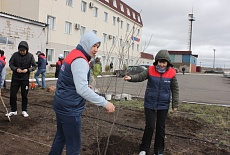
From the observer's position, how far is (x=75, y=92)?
2.45m

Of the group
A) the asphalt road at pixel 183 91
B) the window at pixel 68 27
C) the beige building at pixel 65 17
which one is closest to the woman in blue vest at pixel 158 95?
the asphalt road at pixel 183 91

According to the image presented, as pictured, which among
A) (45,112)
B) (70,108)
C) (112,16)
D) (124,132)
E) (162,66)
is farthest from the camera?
(112,16)

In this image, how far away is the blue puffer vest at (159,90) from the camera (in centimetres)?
364

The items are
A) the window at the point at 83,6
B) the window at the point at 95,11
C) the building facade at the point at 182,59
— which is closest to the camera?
the window at the point at 83,6

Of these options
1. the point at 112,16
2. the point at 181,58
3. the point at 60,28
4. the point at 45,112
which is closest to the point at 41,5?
the point at 60,28

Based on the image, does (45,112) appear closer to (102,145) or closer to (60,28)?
(102,145)

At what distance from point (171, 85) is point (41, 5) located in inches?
759

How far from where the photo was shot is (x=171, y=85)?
3.79 metres

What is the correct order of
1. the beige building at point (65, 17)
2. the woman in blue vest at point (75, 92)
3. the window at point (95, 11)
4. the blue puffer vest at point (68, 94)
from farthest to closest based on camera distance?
the window at point (95, 11) < the beige building at point (65, 17) < the blue puffer vest at point (68, 94) < the woman in blue vest at point (75, 92)

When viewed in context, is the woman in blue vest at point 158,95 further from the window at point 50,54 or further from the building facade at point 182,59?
the building facade at point 182,59

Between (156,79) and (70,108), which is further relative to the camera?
Answer: (156,79)

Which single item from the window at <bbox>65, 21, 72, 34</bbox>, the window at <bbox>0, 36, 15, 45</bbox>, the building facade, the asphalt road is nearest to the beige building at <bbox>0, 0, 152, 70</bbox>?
the window at <bbox>65, 21, 72, 34</bbox>

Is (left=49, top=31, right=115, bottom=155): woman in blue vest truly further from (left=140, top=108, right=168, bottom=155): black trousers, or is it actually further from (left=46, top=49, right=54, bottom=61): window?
(left=46, top=49, right=54, bottom=61): window

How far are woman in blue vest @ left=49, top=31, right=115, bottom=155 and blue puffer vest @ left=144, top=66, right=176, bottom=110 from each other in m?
1.40
